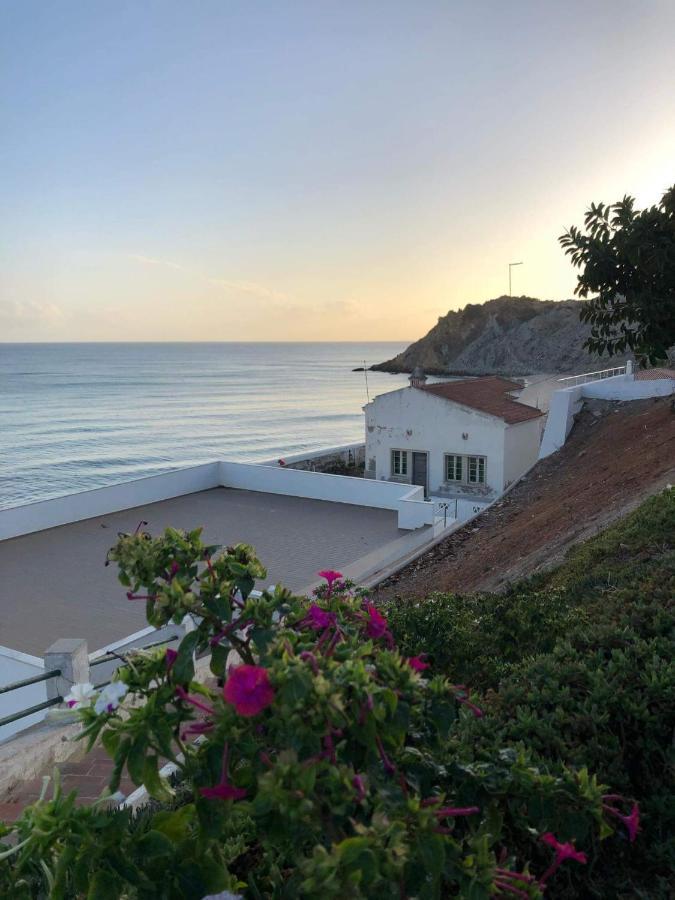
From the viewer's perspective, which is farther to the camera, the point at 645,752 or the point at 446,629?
the point at 446,629

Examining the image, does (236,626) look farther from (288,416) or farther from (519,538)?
(288,416)

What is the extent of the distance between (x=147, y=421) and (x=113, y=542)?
7232 cm

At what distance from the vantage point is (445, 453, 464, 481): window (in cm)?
2275

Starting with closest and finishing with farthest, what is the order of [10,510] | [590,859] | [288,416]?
[590,859], [10,510], [288,416]

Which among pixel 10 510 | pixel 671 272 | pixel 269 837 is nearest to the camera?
pixel 269 837

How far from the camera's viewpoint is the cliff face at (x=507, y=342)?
12638cm

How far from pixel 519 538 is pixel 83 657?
935cm

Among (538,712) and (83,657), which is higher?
(538,712)

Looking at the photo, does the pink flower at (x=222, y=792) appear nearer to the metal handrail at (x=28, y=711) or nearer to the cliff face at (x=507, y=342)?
the metal handrail at (x=28, y=711)

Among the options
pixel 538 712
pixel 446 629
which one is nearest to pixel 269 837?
pixel 538 712

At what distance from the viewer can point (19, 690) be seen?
10078 mm

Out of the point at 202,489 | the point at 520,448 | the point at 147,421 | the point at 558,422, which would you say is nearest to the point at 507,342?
the point at 147,421

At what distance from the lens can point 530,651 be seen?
17.0 ft

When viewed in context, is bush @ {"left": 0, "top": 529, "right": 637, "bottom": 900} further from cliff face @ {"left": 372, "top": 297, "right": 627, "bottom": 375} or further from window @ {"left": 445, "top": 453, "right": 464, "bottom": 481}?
cliff face @ {"left": 372, "top": 297, "right": 627, "bottom": 375}
